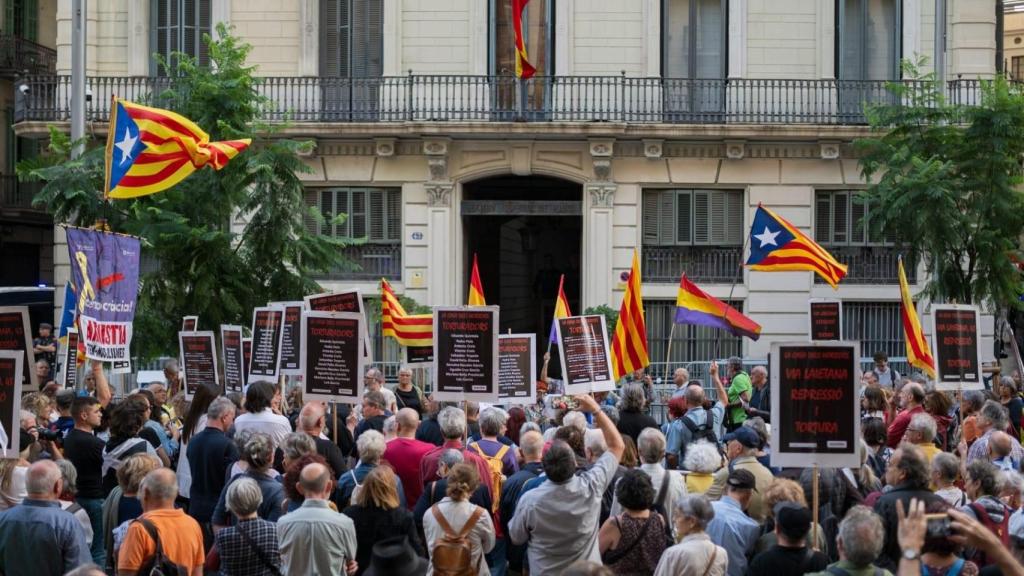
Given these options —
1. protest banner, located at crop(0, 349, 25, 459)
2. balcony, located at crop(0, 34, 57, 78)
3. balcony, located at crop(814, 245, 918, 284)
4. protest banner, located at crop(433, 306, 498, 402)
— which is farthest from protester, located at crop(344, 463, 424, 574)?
balcony, located at crop(0, 34, 57, 78)

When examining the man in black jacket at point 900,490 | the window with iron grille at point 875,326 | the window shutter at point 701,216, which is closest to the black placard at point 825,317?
the window with iron grille at point 875,326

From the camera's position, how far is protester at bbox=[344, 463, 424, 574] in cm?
882

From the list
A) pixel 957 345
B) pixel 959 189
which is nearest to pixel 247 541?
pixel 957 345

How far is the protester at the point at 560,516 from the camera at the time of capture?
8812 mm

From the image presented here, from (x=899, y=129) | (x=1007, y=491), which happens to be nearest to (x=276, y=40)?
(x=899, y=129)

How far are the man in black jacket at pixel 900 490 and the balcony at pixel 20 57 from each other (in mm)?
29398

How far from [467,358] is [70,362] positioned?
26.0ft

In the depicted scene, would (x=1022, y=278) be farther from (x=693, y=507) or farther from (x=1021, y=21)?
(x=1021, y=21)

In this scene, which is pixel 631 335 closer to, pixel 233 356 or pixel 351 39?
pixel 233 356

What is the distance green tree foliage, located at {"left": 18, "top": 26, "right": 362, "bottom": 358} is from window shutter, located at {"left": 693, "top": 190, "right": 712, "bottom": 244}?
29.9 ft

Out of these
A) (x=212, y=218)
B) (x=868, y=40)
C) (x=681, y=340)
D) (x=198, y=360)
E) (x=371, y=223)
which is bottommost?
(x=681, y=340)

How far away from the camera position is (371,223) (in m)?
28.4

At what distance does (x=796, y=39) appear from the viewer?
28109 millimetres

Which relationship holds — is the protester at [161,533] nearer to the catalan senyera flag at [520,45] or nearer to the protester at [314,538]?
the protester at [314,538]
